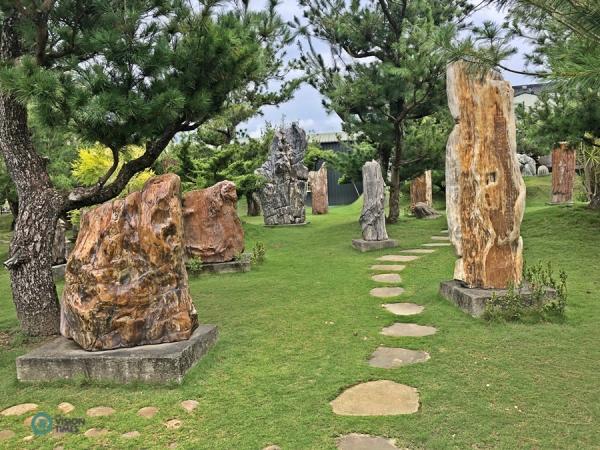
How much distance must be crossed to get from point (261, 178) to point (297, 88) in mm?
2563

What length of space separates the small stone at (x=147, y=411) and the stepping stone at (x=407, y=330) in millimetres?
2083

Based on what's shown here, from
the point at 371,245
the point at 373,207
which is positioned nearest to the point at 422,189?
the point at 373,207

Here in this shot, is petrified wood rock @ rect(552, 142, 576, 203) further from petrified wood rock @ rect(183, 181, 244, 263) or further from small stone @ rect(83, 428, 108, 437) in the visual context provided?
small stone @ rect(83, 428, 108, 437)

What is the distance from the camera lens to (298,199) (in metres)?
14.1

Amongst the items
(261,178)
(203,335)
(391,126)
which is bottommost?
(203,335)

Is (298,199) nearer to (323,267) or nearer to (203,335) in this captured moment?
(323,267)

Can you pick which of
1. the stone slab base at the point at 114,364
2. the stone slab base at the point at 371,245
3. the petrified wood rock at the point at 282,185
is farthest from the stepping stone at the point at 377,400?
the petrified wood rock at the point at 282,185

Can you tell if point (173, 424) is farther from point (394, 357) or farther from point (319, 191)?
point (319, 191)

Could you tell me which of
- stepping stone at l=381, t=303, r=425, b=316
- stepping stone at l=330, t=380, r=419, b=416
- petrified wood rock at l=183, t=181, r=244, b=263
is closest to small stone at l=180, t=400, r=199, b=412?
stepping stone at l=330, t=380, r=419, b=416

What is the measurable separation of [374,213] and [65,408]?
275 inches

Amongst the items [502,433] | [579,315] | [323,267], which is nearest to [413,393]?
[502,433]

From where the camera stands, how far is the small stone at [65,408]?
2.89 m

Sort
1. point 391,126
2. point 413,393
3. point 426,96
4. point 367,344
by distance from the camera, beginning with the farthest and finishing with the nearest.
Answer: point 391,126, point 426,96, point 367,344, point 413,393

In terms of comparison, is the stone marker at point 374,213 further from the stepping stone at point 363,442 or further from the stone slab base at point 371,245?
the stepping stone at point 363,442
